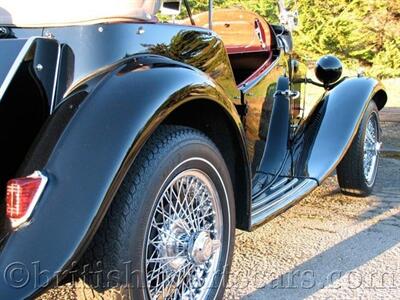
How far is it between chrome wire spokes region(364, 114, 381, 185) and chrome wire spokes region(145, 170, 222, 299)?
2.47 meters

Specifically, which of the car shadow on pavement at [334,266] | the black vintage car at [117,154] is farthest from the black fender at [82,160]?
the car shadow on pavement at [334,266]

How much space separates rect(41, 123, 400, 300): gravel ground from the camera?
2.97m

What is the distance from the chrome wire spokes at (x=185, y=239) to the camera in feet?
7.48

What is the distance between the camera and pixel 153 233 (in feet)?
7.44

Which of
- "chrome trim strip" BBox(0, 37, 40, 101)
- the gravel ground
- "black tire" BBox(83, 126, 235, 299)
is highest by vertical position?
"chrome trim strip" BBox(0, 37, 40, 101)

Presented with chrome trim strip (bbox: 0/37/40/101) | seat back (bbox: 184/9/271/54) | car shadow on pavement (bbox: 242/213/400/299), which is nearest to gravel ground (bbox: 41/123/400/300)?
car shadow on pavement (bbox: 242/213/400/299)

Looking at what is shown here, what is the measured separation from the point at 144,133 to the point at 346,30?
34.5 ft

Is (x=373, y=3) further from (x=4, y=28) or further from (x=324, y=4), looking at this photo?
(x=4, y=28)

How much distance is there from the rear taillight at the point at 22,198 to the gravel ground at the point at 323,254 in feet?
1.51

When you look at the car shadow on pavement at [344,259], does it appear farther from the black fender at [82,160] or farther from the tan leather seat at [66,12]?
the tan leather seat at [66,12]

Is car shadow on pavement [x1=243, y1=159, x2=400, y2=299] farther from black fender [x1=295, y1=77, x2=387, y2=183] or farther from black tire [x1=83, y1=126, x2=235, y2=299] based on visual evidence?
black tire [x1=83, y1=126, x2=235, y2=299]

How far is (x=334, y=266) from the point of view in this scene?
3.28 metres

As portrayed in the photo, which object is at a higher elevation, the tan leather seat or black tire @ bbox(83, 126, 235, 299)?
the tan leather seat

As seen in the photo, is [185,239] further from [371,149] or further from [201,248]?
[371,149]
